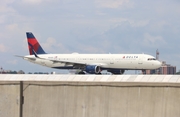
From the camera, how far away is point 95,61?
77.2 m

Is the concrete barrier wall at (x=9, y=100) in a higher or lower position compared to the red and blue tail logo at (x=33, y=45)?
lower

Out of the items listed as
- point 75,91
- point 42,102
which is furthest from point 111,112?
point 42,102

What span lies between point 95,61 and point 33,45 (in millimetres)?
17267

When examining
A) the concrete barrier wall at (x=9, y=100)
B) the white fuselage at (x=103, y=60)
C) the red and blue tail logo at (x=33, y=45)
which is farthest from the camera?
the red and blue tail logo at (x=33, y=45)

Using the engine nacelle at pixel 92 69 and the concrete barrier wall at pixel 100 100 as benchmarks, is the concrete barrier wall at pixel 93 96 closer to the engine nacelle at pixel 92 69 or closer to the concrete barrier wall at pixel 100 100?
the concrete barrier wall at pixel 100 100

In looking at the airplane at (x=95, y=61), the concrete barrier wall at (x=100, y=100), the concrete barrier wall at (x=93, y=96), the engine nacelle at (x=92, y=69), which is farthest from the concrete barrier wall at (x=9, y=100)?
the engine nacelle at (x=92, y=69)

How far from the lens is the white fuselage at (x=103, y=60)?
71688 mm

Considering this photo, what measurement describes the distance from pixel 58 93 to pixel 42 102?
1.31 meters

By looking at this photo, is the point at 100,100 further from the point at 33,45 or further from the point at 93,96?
the point at 33,45

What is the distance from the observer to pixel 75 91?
28906mm

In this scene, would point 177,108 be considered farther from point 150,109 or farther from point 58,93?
point 58,93

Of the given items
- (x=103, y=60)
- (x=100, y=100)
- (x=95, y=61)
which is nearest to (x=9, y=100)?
(x=100, y=100)

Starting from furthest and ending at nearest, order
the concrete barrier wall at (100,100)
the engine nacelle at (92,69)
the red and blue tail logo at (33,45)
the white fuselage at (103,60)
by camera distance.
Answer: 1. the red and blue tail logo at (33,45)
2. the engine nacelle at (92,69)
3. the white fuselage at (103,60)
4. the concrete barrier wall at (100,100)

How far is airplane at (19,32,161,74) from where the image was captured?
7175 centimetres
